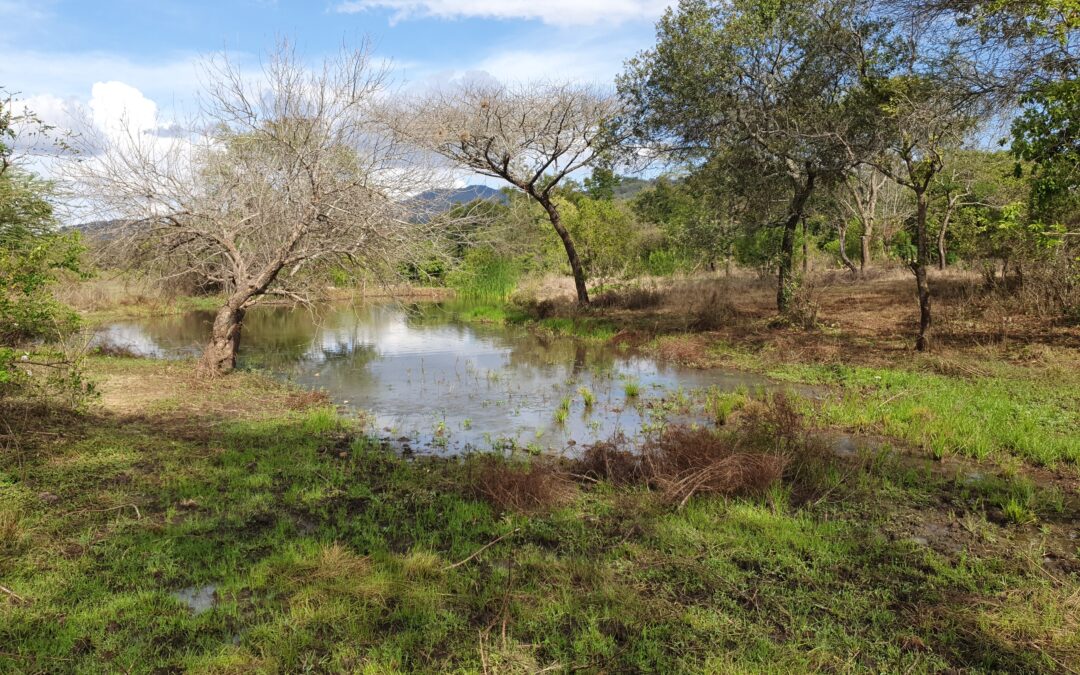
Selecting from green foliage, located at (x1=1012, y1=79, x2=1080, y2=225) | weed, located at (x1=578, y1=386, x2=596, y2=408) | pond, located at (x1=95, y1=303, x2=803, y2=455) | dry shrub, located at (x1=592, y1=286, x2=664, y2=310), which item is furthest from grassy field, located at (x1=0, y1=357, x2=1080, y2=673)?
dry shrub, located at (x1=592, y1=286, x2=664, y2=310)

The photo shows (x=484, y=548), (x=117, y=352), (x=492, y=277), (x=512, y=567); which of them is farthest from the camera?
(x=492, y=277)

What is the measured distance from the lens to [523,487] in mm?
5633

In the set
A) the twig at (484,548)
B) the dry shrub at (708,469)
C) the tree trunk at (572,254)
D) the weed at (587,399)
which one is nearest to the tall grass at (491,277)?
the tree trunk at (572,254)

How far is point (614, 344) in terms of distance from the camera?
666 inches

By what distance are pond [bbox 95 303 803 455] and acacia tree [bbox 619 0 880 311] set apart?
5.95 metres

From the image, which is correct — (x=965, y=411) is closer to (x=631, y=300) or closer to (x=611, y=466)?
(x=611, y=466)

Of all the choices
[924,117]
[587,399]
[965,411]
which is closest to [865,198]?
[924,117]

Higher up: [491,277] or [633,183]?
[633,183]

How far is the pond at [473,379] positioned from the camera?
28.2 ft

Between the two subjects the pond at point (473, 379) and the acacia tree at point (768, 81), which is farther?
the acacia tree at point (768, 81)

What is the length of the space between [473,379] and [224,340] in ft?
15.1

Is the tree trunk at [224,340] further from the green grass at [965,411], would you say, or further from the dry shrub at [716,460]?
the green grass at [965,411]

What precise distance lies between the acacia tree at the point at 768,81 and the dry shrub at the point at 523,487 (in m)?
10.7

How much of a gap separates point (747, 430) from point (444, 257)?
6684mm
